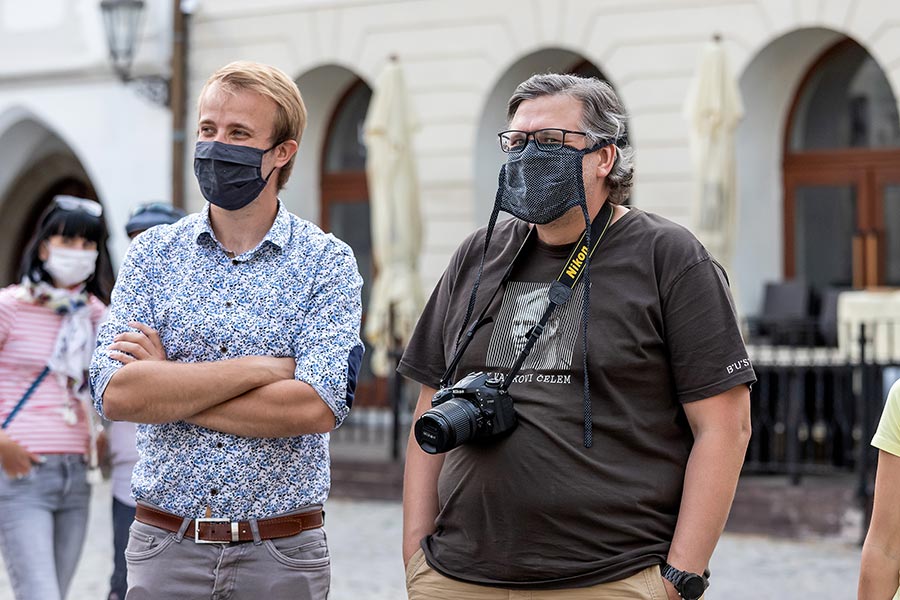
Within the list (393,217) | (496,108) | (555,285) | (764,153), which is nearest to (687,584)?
(555,285)

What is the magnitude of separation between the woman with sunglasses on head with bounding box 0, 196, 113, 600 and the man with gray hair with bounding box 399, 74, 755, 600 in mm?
2103

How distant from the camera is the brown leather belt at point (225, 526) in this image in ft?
10.7

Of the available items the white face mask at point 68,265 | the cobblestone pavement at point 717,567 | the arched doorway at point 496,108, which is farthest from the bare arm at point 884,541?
the arched doorway at point 496,108

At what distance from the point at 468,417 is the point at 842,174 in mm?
12077

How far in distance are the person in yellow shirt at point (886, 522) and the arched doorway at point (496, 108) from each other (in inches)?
493

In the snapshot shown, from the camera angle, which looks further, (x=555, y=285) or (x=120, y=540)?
(x=120, y=540)

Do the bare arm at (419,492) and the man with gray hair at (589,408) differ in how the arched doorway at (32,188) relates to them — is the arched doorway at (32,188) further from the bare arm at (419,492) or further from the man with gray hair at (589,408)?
the man with gray hair at (589,408)

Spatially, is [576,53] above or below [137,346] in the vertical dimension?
above

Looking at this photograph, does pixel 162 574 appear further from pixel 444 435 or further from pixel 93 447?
pixel 93 447

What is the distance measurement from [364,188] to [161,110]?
2.59 m

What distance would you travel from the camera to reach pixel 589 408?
3.12m

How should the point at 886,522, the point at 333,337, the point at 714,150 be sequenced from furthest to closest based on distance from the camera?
the point at 714,150, the point at 333,337, the point at 886,522

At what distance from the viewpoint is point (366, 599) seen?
7.91m

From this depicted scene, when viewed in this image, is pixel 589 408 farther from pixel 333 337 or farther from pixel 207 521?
pixel 207 521
